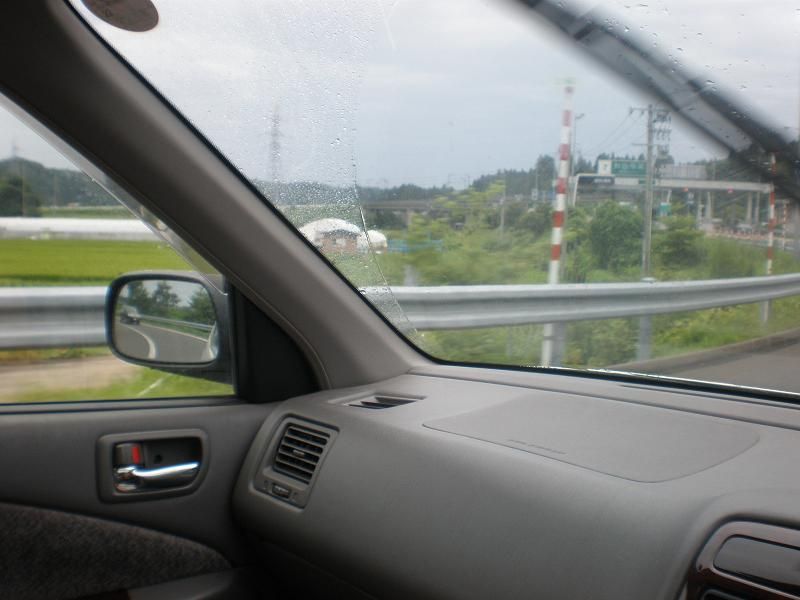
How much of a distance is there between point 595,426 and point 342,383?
1.07m

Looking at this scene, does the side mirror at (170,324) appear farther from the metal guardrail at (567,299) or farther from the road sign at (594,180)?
the road sign at (594,180)

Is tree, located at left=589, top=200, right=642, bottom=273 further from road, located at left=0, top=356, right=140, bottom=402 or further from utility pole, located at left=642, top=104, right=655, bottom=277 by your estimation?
road, located at left=0, top=356, right=140, bottom=402

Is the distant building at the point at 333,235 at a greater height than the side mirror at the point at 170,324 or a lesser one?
greater

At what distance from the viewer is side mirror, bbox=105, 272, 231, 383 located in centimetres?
285

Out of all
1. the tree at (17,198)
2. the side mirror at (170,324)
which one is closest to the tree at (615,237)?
the side mirror at (170,324)

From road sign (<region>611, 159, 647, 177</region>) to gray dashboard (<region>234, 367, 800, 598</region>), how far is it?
0.69m

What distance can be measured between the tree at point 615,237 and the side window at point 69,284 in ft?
4.63

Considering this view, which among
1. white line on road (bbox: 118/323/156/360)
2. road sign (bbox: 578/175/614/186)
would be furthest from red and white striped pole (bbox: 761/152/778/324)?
white line on road (bbox: 118/323/156/360)

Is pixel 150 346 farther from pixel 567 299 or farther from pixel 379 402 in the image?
pixel 567 299

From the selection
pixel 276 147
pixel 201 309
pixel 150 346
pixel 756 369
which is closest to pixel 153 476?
pixel 150 346

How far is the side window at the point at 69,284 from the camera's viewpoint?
2619 millimetres

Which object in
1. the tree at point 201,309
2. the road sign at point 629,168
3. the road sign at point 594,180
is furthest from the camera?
the tree at point 201,309

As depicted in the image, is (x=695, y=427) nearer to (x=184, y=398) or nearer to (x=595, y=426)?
(x=595, y=426)

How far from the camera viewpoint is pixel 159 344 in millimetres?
2945
